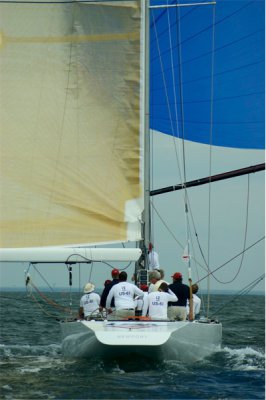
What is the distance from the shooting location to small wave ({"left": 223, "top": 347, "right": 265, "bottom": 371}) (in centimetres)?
1403

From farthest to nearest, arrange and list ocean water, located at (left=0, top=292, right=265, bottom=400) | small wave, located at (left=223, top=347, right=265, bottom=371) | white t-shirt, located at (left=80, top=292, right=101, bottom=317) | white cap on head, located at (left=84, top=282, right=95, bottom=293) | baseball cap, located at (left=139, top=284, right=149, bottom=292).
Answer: white cap on head, located at (left=84, top=282, right=95, bottom=293), white t-shirt, located at (left=80, top=292, right=101, bottom=317), baseball cap, located at (left=139, top=284, right=149, bottom=292), small wave, located at (left=223, top=347, right=265, bottom=371), ocean water, located at (left=0, top=292, right=265, bottom=400)

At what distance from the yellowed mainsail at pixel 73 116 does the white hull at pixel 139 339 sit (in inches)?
65.7

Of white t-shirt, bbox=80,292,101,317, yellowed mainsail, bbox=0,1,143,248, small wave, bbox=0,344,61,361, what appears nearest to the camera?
yellowed mainsail, bbox=0,1,143,248

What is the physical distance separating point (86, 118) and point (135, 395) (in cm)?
515

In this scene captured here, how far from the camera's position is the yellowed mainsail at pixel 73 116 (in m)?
14.6

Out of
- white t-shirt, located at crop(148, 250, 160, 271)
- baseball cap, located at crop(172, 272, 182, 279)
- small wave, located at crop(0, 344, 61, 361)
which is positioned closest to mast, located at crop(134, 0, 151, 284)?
baseball cap, located at crop(172, 272, 182, 279)

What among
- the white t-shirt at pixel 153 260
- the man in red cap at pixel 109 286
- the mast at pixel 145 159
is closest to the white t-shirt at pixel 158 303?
the man in red cap at pixel 109 286

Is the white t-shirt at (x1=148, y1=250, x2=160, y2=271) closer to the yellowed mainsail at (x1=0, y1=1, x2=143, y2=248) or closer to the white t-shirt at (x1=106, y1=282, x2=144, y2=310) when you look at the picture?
the yellowed mainsail at (x1=0, y1=1, x2=143, y2=248)

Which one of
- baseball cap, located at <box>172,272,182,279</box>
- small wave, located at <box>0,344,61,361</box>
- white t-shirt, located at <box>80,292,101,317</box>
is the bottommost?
small wave, located at <box>0,344,61,361</box>

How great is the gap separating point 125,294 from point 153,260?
2.08 metres

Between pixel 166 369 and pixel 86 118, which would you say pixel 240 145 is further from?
pixel 166 369

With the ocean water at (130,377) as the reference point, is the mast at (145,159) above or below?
above

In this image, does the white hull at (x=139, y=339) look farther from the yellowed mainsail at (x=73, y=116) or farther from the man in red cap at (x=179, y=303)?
the yellowed mainsail at (x=73, y=116)

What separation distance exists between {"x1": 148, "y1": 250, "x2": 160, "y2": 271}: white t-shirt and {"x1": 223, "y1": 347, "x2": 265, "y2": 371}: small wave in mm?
1788
